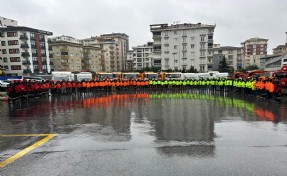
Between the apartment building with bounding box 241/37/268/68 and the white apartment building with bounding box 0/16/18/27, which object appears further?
the apartment building with bounding box 241/37/268/68

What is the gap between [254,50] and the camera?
130625mm

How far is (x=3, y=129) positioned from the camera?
29.8ft

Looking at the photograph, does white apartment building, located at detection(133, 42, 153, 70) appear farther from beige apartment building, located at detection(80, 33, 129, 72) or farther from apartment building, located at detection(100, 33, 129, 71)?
beige apartment building, located at detection(80, 33, 129, 72)

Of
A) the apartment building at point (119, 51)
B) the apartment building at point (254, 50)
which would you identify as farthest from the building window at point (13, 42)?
the apartment building at point (254, 50)

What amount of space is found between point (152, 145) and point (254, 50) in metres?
143

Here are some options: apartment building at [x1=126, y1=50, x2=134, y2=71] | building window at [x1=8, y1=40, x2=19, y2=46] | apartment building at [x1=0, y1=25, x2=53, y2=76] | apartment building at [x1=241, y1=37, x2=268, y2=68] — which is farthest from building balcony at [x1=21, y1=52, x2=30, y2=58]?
apartment building at [x1=241, y1=37, x2=268, y2=68]

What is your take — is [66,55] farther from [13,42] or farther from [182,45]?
[182,45]

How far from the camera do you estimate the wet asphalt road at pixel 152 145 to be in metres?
5.08

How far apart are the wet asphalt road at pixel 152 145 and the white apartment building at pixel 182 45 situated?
55643 millimetres

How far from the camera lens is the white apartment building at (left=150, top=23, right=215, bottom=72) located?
208 ft

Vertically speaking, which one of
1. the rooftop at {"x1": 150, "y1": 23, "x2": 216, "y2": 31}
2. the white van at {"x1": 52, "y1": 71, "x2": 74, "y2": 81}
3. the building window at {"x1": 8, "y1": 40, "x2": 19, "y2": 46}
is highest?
the rooftop at {"x1": 150, "y1": 23, "x2": 216, "y2": 31}

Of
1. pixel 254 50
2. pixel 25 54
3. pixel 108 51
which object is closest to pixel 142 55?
pixel 108 51

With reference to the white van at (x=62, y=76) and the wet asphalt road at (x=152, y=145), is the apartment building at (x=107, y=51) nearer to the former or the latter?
the white van at (x=62, y=76)

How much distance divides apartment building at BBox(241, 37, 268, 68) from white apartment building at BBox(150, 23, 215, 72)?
76258 mm
